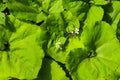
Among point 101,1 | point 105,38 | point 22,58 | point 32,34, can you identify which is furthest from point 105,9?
point 22,58

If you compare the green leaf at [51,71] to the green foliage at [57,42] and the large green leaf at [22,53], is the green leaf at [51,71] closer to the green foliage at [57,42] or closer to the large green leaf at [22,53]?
the green foliage at [57,42]

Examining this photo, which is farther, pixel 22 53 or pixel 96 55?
pixel 96 55

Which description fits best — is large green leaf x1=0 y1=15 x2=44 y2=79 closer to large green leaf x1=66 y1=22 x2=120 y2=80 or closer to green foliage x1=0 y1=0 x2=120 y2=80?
green foliage x1=0 y1=0 x2=120 y2=80

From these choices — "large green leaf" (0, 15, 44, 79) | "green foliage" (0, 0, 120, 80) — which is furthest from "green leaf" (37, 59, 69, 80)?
"large green leaf" (0, 15, 44, 79)

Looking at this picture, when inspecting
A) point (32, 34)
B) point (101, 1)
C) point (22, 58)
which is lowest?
point (22, 58)

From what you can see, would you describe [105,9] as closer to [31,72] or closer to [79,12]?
[79,12]

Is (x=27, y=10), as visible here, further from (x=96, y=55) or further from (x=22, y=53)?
(x=96, y=55)

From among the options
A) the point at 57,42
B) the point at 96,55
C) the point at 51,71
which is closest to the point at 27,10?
the point at 57,42

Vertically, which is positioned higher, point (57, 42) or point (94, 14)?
point (94, 14)
